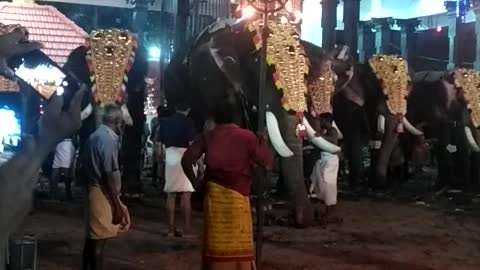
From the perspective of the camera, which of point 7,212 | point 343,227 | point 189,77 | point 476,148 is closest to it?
point 7,212

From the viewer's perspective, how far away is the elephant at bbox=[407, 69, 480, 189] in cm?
1516

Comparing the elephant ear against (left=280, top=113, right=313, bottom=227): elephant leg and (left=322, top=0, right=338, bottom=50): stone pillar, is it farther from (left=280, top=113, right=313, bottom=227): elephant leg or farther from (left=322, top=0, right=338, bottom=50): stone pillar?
(left=322, top=0, right=338, bottom=50): stone pillar

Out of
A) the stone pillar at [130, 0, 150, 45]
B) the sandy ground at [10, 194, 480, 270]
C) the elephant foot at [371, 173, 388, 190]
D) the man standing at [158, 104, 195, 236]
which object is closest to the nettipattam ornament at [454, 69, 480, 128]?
the elephant foot at [371, 173, 388, 190]

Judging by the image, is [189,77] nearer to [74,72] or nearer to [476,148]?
[74,72]

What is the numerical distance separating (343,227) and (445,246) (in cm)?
152

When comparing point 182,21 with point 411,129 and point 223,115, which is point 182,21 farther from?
point 223,115

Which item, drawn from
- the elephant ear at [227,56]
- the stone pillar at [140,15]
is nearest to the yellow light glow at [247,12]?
the elephant ear at [227,56]

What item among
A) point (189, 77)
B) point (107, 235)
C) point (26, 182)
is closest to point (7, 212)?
point (26, 182)

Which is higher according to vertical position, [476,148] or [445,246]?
[476,148]

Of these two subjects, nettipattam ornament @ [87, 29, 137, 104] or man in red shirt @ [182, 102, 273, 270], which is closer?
man in red shirt @ [182, 102, 273, 270]

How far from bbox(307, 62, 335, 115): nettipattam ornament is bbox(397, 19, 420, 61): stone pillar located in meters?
17.9

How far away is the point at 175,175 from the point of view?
9453mm

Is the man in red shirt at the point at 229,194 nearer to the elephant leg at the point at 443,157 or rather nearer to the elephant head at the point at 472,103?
the elephant head at the point at 472,103

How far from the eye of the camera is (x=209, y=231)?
19.2 feet
